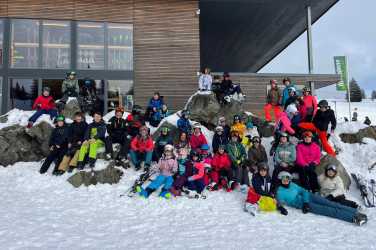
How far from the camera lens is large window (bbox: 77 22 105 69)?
574 inches

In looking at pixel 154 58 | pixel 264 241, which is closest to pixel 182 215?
pixel 264 241

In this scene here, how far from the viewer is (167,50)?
15180mm

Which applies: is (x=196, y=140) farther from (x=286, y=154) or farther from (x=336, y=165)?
(x=336, y=165)

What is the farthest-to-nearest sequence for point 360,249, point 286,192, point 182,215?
1. point 286,192
2. point 182,215
3. point 360,249

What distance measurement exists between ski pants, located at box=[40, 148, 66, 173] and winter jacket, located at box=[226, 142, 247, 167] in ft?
15.4

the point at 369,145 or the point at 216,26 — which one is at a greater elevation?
the point at 216,26

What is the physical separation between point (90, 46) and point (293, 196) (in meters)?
11.5

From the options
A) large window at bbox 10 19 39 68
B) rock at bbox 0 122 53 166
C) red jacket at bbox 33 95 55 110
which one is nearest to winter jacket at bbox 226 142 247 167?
rock at bbox 0 122 53 166

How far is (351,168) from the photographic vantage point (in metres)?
9.22

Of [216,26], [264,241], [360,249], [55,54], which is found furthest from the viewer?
[216,26]

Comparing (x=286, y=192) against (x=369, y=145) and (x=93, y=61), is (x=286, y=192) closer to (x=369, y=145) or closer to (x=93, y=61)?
(x=369, y=145)

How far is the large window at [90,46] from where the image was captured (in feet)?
47.8

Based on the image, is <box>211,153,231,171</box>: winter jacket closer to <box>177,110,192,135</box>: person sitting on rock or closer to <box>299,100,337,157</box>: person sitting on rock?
<box>177,110,192,135</box>: person sitting on rock

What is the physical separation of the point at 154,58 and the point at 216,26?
22.2 feet
